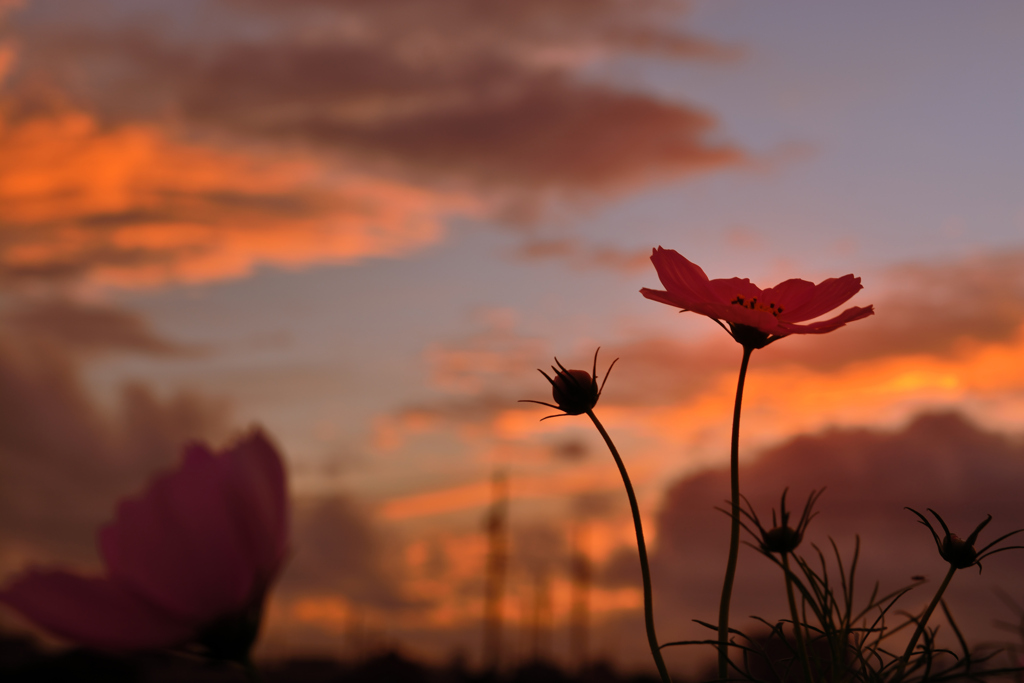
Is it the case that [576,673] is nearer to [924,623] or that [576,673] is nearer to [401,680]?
[401,680]

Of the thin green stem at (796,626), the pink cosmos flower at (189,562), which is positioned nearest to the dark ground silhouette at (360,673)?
the thin green stem at (796,626)

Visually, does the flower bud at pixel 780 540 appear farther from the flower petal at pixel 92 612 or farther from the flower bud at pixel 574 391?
the flower petal at pixel 92 612

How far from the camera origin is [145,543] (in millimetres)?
812

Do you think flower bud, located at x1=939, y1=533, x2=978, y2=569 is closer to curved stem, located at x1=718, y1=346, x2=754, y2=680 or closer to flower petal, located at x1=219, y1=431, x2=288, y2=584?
curved stem, located at x1=718, y1=346, x2=754, y2=680

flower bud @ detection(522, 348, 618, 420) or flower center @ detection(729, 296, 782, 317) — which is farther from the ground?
flower center @ detection(729, 296, 782, 317)

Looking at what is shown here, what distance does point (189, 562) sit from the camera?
818 mm

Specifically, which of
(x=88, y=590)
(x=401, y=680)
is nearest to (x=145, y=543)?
(x=88, y=590)

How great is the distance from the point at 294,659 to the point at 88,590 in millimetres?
6059

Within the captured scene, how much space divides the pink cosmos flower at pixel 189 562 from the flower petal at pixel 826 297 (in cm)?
97

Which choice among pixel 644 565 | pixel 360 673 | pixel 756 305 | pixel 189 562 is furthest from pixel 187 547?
pixel 360 673

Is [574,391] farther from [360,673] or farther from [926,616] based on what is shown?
[360,673]

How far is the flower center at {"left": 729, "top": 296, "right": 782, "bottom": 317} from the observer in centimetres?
151

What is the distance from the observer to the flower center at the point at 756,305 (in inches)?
59.6

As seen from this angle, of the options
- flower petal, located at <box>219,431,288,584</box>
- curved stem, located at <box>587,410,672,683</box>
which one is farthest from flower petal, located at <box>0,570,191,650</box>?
curved stem, located at <box>587,410,672,683</box>
